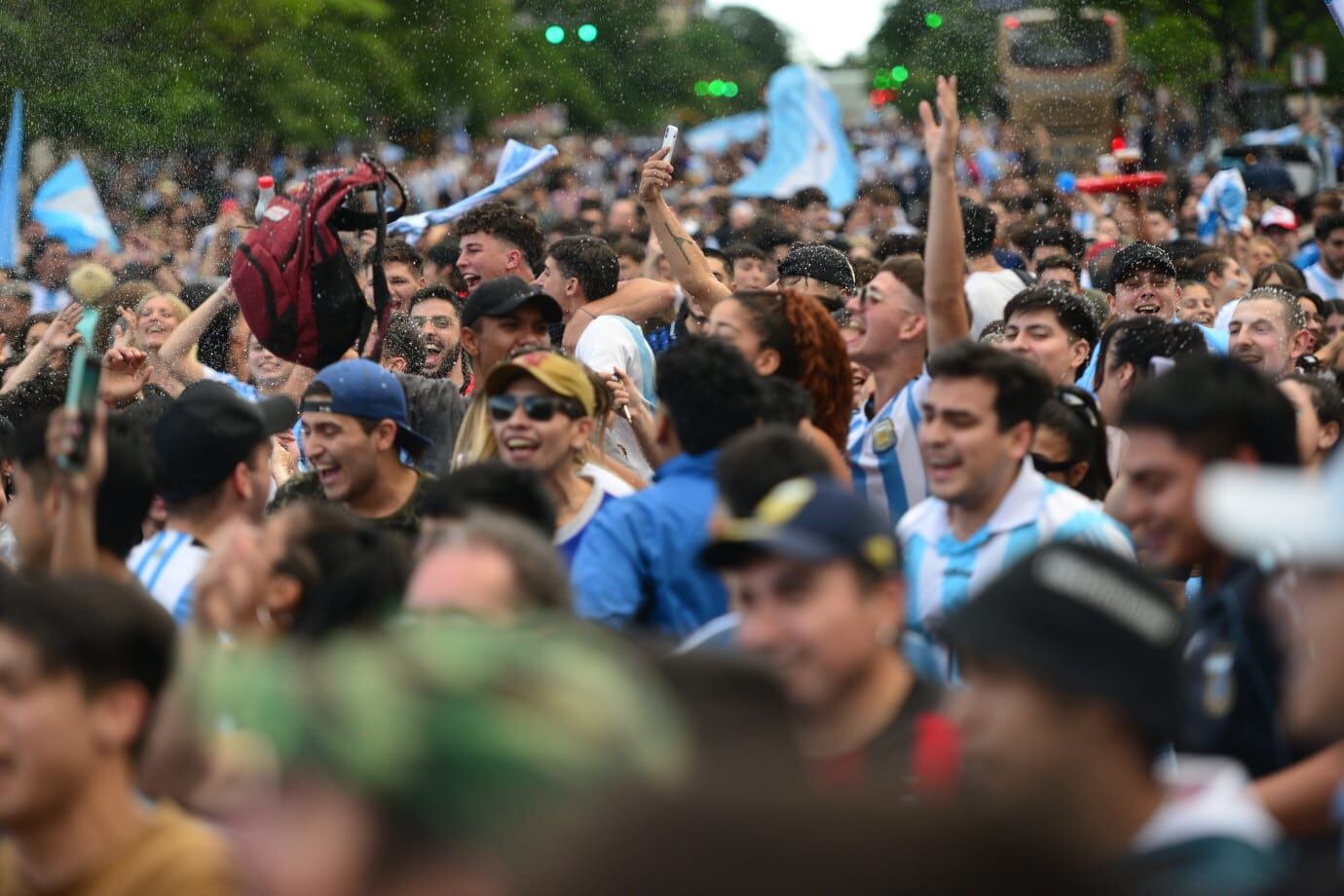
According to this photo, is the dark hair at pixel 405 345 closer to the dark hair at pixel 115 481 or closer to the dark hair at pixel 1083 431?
the dark hair at pixel 1083 431

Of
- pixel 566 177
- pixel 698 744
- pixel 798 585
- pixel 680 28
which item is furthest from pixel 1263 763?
pixel 680 28

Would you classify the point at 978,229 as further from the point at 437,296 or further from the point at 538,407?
the point at 538,407

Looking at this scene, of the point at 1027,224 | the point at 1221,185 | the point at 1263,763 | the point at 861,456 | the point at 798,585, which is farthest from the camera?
the point at 1221,185

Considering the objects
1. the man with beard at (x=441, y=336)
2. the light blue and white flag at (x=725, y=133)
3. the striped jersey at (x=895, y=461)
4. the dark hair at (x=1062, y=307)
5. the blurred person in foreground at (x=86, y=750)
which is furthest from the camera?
the light blue and white flag at (x=725, y=133)

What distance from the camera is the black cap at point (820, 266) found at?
357 inches

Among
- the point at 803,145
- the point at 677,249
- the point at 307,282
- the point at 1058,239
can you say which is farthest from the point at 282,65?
the point at 307,282

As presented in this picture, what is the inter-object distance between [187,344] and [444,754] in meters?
7.56

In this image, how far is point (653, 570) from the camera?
4.90 m

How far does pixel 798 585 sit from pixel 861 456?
3.04 m

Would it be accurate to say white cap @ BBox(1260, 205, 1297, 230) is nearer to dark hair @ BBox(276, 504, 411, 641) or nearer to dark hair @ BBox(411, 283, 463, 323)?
dark hair @ BBox(411, 283, 463, 323)

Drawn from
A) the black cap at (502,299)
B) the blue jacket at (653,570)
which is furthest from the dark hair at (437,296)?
the blue jacket at (653,570)

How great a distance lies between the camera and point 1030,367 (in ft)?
16.6

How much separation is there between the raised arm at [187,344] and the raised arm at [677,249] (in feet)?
6.32

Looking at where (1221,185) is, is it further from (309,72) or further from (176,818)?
(309,72)
